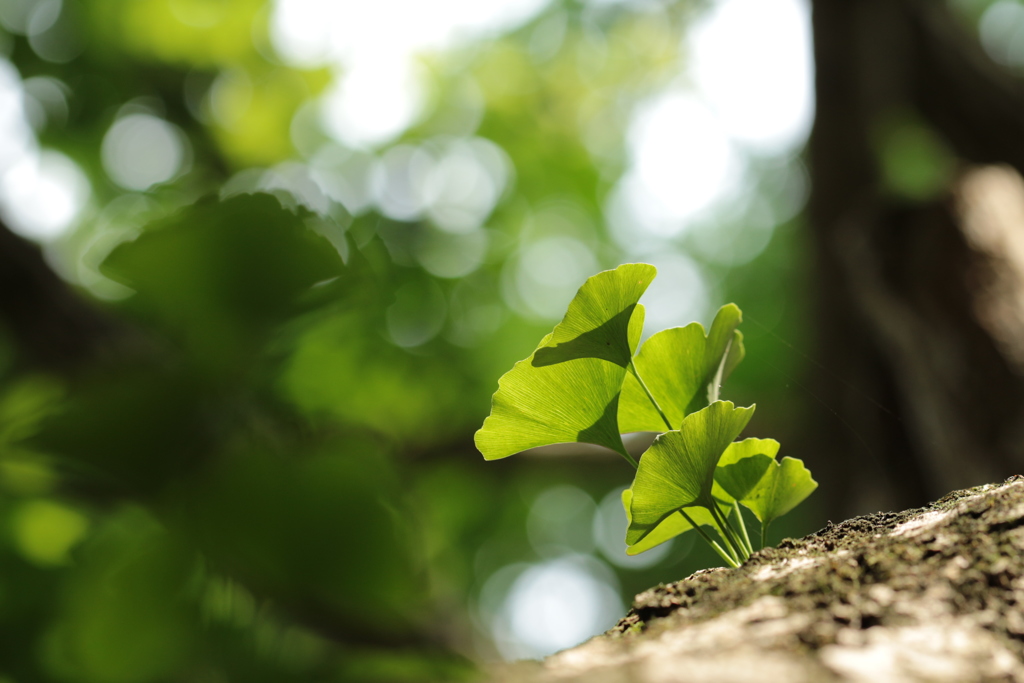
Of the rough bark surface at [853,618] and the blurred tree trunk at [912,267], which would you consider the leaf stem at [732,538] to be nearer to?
the rough bark surface at [853,618]

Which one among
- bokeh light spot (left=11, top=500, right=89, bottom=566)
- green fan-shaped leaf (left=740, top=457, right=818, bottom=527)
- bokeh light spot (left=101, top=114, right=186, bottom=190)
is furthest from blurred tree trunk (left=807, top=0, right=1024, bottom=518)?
bokeh light spot (left=101, top=114, right=186, bottom=190)

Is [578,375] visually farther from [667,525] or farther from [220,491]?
[220,491]

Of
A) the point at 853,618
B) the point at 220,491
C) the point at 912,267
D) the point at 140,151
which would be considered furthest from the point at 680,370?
the point at 140,151

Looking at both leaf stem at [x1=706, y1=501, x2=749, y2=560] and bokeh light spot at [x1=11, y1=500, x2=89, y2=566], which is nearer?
bokeh light spot at [x1=11, y1=500, x2=89, y2=566]

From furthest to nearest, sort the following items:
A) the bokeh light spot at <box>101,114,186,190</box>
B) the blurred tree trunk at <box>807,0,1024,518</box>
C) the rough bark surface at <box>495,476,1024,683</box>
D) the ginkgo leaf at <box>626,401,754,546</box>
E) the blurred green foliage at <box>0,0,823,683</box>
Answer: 1. the bokeh light spot at <box>101,114,186,190</box>
2. the blurred tree trunk at <box>807,0,1024,518</box>
3. the ginkgo leaf at <box>626,401,754,546</box>
4. the rough bark surface at <box>495,476,1024,683</box>
5. the blurred green foliage at <box>0,0,823,683</box>

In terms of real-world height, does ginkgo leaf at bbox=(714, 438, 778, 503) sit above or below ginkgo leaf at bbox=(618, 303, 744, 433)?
below

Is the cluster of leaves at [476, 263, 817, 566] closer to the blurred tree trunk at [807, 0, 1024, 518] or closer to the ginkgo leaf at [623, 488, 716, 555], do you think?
the ginkgo leaf at [623, 488, 716, 555]

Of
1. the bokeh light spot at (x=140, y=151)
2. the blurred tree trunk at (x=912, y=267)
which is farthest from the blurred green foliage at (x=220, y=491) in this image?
the bokeh light spot at (x=140, y=151)
